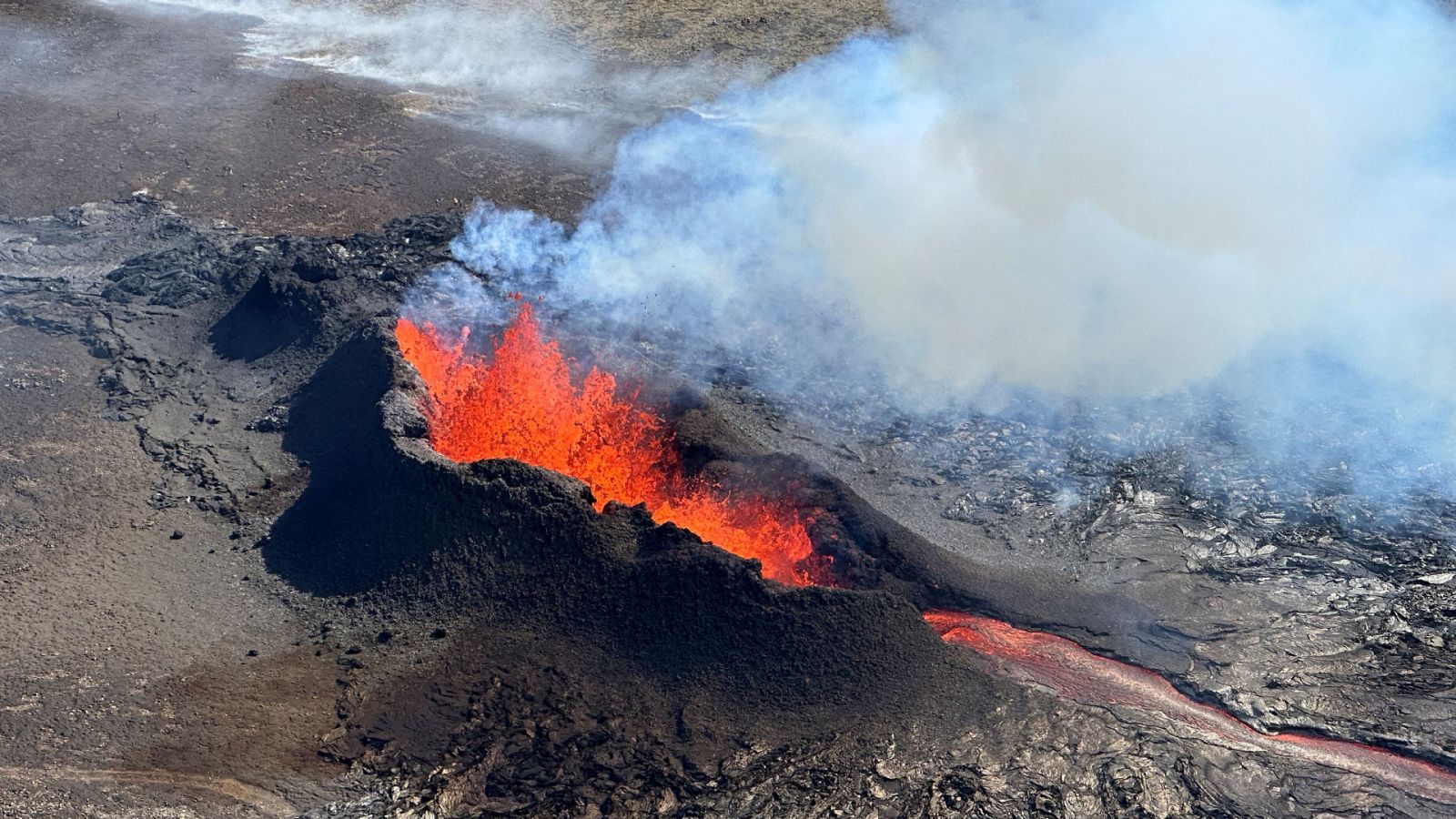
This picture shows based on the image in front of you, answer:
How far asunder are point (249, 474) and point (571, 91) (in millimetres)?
18139

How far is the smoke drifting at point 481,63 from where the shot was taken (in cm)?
2995

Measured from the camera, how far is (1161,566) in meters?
15.6

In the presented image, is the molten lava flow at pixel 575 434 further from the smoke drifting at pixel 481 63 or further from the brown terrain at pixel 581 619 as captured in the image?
the smoke drifting at pixel 481 63

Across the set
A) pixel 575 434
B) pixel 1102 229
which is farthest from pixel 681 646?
pixel 1102 229

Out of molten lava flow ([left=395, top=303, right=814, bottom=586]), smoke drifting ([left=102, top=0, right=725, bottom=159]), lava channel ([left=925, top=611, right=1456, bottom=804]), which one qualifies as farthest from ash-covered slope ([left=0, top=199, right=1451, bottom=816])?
smoke drifting ([left=102, top=0, right=725, bottom=159])

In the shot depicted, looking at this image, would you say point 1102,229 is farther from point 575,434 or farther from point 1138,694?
point 575,434

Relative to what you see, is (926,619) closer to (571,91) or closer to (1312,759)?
(1312,759)

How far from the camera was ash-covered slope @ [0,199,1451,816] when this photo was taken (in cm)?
1207

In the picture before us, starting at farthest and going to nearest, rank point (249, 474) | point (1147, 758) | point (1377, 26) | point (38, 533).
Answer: point (1377, 26) < point (249, 474) < point (38, 533) < point (1147, 758)

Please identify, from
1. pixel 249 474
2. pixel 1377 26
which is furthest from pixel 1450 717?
pixel 1377 26

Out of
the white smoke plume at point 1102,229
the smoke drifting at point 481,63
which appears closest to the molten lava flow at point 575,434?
the white smoke plume at point 1102,229

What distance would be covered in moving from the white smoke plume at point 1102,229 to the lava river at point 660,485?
2.62 metres

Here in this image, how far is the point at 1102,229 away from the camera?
2145cm

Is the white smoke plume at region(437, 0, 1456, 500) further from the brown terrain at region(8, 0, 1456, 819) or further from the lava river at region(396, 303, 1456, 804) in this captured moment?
the lava river at region(396, 303, 1456, 804)
